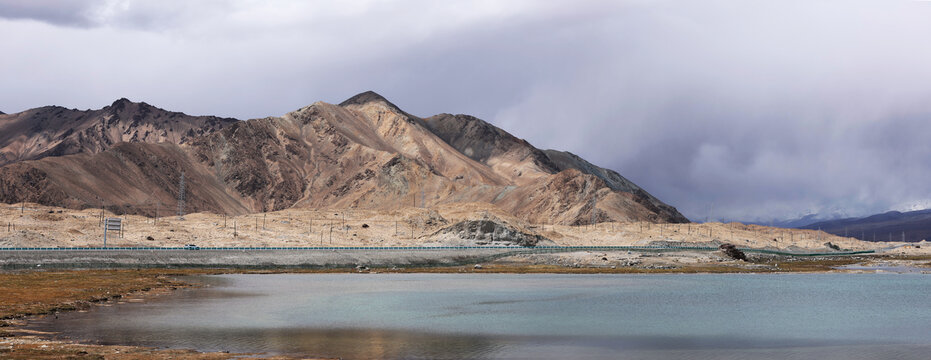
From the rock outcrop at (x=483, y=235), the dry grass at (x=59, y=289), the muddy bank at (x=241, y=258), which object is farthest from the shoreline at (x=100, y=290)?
the rock outcrop at (x=483, y=235)

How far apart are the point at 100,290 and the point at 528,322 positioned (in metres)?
47.3

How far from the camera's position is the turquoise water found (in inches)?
1790

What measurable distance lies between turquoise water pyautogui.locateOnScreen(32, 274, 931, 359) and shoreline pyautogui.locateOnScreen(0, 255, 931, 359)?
9.06 ft

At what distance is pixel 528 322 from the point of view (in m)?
59.0

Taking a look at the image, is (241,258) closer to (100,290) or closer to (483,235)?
(100,290)

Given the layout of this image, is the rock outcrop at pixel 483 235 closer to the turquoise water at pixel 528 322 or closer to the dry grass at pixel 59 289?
the dry grass at pixel 59 289

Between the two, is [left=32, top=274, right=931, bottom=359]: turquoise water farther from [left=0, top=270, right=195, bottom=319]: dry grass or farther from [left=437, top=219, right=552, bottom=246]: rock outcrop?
[left=437, top=219, right=552, bottom=246]: rock outcrop

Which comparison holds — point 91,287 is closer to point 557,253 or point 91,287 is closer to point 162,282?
point 162,282

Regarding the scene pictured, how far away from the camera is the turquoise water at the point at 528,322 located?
45469 mm

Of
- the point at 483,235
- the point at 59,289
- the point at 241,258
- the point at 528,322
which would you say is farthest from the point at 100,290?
the point at 483,235

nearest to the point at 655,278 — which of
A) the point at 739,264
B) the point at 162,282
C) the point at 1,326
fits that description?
the point at 739,264

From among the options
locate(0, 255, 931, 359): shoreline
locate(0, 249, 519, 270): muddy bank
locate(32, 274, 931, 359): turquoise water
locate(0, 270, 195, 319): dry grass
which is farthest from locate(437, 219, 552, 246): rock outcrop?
locate(32, 274, 931, 359): turquoise water

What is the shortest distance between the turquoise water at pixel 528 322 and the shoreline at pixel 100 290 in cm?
276

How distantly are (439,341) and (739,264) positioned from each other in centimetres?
13410
